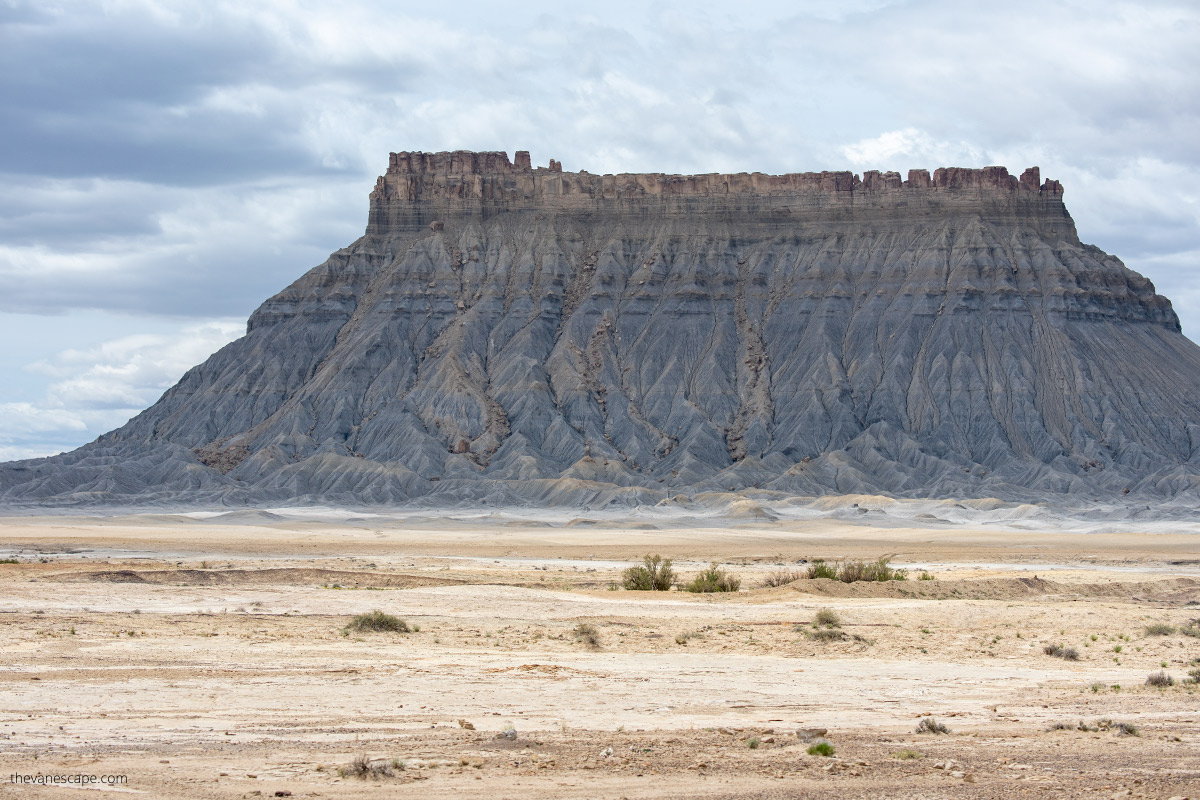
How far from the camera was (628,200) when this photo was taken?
420ft

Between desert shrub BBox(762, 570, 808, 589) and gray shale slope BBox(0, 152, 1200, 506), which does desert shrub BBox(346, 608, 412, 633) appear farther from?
gray shale slope BBox(0, 152, 1200, 506)

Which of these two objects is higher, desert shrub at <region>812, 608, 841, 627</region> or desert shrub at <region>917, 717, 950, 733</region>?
desert shrub at <region>812, 608, 841, 627</region>

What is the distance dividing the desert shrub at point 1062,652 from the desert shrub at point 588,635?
8.47 metres

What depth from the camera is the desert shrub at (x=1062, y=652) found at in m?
24.8

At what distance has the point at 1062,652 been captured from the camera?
25.0 meters

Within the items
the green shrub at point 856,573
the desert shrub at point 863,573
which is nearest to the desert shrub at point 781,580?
the green shrub at point 856,573

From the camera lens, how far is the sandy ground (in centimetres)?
1430

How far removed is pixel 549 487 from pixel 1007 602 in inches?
2652

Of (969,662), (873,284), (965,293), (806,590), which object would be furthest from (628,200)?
(969,662)

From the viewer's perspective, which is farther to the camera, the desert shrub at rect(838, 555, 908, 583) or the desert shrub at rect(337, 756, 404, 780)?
the desert shrub at rect(838, 555, 908, 583)

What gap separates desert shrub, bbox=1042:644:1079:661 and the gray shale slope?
233 feet

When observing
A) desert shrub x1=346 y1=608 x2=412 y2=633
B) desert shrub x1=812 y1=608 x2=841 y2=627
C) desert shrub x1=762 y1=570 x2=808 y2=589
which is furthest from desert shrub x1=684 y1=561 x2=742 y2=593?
desert shrub x1=346 y1=608 x2=412 y2=633

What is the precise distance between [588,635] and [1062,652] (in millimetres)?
8893

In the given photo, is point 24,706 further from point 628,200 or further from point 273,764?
point 628,200
